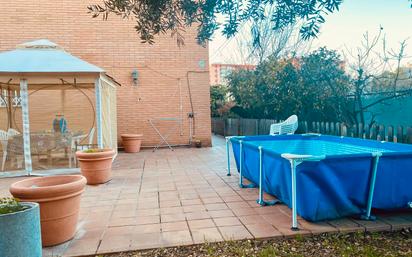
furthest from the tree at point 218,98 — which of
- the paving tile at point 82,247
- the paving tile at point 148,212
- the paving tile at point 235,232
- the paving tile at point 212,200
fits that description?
the paving tile at point 82,247

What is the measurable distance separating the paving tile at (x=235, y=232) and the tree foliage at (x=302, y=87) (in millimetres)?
5257

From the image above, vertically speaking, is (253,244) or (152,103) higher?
(152,103)

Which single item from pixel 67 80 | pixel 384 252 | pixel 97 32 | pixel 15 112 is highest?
pixel 97 32

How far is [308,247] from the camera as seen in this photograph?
2.86 metres

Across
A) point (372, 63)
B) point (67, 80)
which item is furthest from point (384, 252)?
point (67, 80)

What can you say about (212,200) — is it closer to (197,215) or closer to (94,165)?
(197,215)

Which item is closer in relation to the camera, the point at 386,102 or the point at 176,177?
Answer: the point at 176,177

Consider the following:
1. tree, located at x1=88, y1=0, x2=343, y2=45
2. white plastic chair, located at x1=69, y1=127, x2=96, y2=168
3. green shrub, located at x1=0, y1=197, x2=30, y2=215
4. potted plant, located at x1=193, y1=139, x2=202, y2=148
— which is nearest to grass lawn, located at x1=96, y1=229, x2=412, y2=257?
green shrub, located at x1=0, y1=197, x2=30, y2=215

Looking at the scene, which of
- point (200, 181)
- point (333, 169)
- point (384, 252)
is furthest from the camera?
point (200, 181)

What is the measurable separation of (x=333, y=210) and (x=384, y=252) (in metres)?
0.65

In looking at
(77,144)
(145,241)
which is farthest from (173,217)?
(77,144)

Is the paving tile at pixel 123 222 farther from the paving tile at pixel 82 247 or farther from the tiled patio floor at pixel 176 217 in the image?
the paving tile at pixel 82 247

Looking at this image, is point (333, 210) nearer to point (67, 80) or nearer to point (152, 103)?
point (67, 80)

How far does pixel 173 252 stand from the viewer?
281 centimetres
